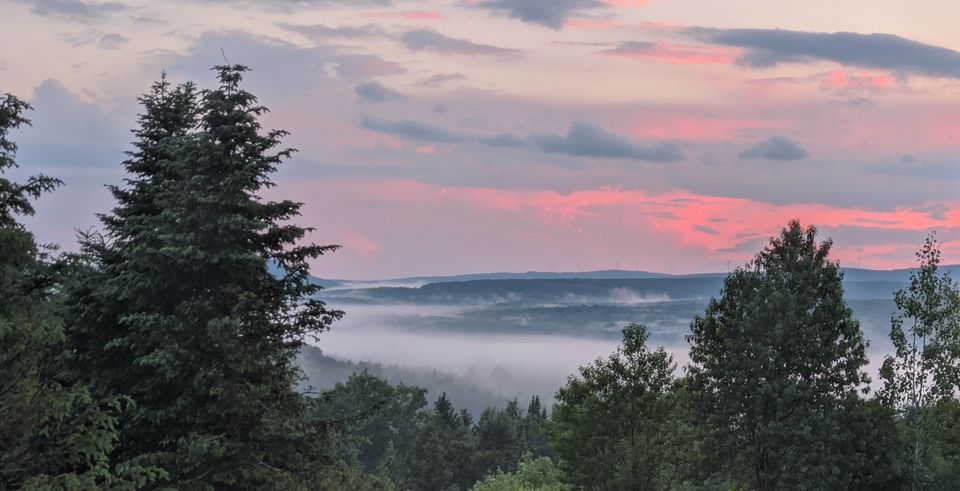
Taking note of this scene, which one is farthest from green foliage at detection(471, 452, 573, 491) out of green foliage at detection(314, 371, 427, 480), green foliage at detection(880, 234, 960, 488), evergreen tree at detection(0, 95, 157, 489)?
green foliage at detection(314, 371, 427, 480)

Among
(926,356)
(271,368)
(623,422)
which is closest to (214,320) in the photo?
(271,368)

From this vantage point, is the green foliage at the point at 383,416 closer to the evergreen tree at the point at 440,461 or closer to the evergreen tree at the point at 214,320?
the evergreen tree at the point at 440,461

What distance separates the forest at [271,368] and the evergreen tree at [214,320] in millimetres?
57

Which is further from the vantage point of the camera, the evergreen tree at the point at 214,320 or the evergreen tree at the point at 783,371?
the evergreen tree at the point at 783,371

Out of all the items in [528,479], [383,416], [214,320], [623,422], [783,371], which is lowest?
Result: [383,416]

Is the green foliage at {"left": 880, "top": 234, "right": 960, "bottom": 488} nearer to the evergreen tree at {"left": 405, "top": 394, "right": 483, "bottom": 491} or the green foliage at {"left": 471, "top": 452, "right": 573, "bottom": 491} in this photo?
the green foliage at {"left": 471, "top": 452, "right": 573, "bottom": 491}

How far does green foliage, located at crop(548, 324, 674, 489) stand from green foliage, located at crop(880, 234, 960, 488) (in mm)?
8512

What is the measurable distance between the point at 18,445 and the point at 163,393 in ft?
17.1

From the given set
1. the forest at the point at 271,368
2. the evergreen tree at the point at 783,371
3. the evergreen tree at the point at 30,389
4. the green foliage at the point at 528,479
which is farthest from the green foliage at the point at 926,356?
the evergreen tree at the point at 30,389

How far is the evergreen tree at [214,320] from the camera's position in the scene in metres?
19.0

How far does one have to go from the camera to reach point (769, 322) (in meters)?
36.9

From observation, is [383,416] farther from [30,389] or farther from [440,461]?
[30,389]

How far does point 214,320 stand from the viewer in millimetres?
18547

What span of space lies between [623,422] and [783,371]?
7.49 metres
